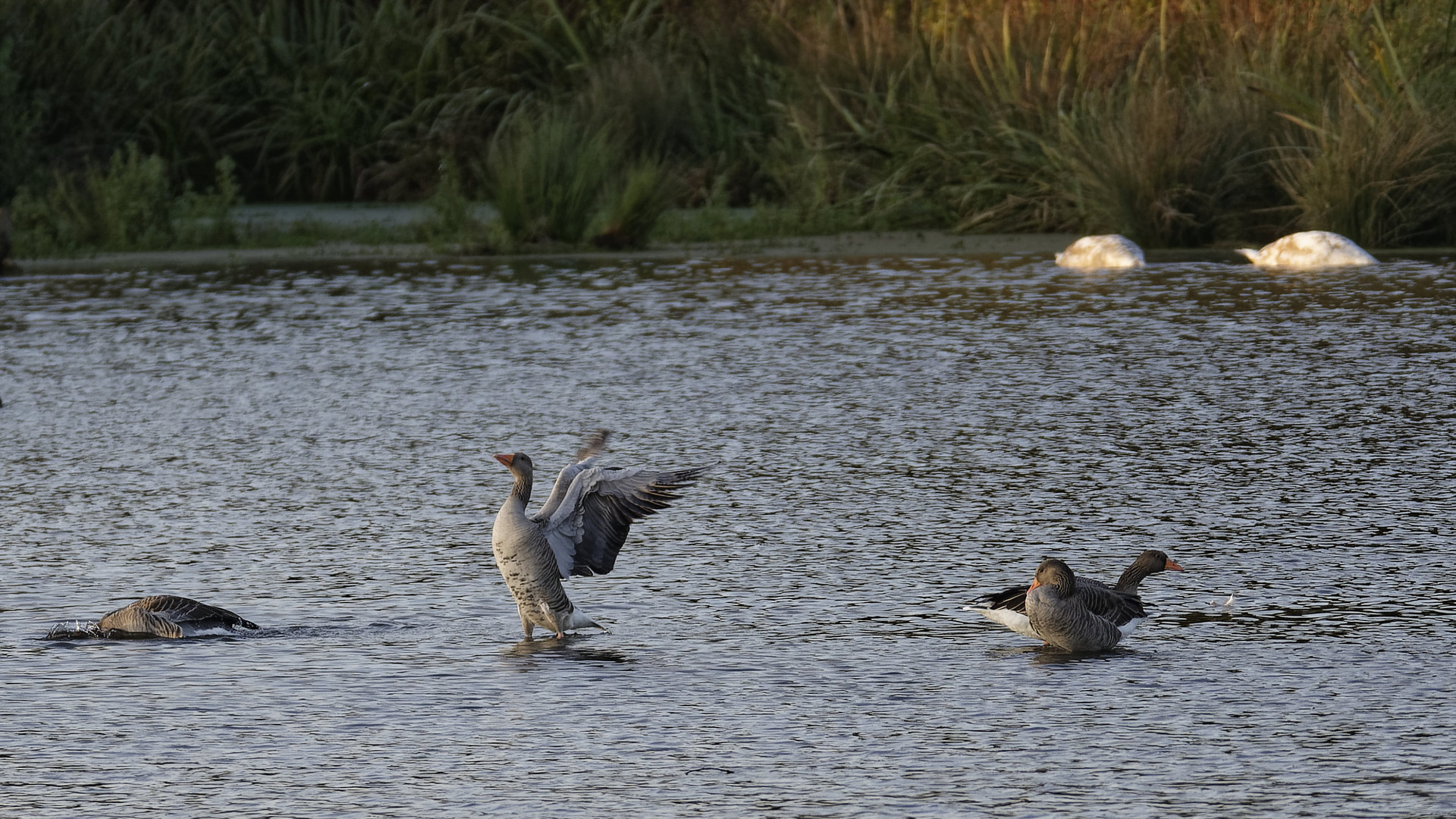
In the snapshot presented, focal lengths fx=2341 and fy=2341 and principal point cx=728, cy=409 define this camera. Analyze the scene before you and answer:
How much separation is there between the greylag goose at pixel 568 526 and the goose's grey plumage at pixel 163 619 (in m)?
0.76

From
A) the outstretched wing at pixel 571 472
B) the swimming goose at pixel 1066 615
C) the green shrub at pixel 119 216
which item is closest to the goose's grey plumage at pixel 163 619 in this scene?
the outstretched wing at pixel 571 472

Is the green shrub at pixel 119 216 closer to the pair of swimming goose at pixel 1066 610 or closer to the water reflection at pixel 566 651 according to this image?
the water reflection at pixel 566 651

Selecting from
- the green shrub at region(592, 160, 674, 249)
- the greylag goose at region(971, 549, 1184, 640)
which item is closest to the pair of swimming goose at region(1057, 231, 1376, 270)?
the green shrub at region(592, 160, 674, 249)

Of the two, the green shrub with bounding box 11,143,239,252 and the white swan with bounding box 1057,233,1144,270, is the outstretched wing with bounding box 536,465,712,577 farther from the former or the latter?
the green shrub with bounding box 11,143,239,252

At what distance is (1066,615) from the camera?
18.9ft

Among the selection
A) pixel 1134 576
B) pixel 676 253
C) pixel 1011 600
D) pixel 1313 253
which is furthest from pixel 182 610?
pixel 676 253

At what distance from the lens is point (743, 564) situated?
277 inches

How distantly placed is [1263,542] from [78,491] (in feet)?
13.6

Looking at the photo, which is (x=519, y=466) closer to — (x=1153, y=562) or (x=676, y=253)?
(x=1153, y=562)

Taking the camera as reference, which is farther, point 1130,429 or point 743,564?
point 1130,429

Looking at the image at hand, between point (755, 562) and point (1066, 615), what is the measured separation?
1506 millimetres

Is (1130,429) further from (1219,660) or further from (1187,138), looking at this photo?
(1187,138)

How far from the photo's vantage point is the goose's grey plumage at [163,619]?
19.6 ft

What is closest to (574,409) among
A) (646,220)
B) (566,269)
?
(566,269)
